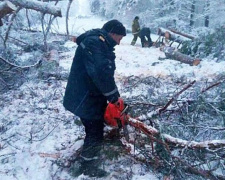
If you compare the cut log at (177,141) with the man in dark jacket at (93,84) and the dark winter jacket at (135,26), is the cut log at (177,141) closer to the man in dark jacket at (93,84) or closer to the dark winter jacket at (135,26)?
the man in dark jacket at (93,84)

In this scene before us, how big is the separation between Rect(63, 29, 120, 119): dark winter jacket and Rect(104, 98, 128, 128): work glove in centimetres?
8

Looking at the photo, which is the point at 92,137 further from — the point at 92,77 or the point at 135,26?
the point at 135,26

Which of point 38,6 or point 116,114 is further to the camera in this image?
point 38,6

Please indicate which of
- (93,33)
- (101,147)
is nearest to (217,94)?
(101,147)

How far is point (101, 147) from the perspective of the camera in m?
3.60

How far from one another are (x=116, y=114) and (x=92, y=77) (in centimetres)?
57

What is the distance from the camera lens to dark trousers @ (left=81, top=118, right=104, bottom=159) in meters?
3.45

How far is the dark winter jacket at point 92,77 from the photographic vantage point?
3.08 m

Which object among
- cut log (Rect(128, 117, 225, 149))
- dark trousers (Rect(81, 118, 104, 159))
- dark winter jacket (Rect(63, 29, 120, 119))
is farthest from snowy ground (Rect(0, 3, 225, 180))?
dark winter jacket (Rect(63, 29, 120, 119))

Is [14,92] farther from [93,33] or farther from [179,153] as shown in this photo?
[179,153]

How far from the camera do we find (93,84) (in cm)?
326

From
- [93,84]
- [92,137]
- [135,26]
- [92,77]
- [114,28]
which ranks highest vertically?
[114,28]

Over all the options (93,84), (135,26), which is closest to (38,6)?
(93,84)

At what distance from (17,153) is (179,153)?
2.13m
